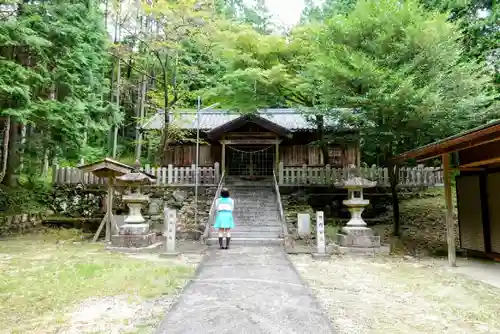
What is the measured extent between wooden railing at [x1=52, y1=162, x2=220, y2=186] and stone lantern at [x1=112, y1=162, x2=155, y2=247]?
12.9 feet

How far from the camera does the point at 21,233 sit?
11078 mm

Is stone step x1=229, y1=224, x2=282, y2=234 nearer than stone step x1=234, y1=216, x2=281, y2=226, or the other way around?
stone step x1=229, y1=224, x2=282, y2=234

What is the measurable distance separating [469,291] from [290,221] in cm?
727

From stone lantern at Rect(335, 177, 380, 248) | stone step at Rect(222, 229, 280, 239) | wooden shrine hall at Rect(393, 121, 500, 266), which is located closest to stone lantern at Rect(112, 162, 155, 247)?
stone step at Rect(222, 229, 280, 239)

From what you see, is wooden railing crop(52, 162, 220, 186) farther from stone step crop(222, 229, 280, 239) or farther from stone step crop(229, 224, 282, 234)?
stone step crop(222, 229, 280, 239)

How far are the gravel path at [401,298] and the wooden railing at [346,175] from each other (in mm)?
6835

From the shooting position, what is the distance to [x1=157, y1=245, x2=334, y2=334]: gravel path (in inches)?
138

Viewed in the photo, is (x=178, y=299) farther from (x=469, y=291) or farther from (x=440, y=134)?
(x=440, y=134)

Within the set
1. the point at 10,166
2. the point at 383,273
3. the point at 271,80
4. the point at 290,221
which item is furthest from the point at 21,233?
the point at 383,273

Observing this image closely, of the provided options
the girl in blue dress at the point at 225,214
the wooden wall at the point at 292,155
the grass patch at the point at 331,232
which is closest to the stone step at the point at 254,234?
the girl in blue dress at the point at 225,214

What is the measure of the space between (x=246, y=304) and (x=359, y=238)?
5800mm

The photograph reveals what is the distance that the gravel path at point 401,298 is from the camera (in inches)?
153

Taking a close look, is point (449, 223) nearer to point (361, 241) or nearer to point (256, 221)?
point (361, 241)

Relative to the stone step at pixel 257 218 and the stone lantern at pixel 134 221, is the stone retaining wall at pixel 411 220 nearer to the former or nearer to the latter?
the stone step at pixel 257 218
